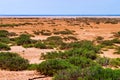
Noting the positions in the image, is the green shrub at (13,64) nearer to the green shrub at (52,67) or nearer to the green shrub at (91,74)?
the green shrub at (52,67)

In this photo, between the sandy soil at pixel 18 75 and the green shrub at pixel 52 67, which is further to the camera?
the green shrub at pixel 52 67

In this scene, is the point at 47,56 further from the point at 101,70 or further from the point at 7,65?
the point at 101,70

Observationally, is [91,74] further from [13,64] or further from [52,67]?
[13,64]

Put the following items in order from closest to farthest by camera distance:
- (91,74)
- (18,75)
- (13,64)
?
(91,74) < (18,75) < (13,64)

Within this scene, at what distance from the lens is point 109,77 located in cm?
961

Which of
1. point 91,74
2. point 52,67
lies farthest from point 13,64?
point 91,74

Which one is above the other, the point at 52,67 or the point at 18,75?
the point at 52,67

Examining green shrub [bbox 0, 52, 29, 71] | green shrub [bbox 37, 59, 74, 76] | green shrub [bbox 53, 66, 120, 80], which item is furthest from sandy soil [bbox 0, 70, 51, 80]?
green shrub [bbox 53, 66, 120, 80]

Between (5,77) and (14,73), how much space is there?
901mm

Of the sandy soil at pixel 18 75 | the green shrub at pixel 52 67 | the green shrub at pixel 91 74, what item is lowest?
the sandy soil at pixel 18 75

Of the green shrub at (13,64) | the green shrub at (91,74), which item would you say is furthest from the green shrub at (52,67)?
the green shrub at (91,74)

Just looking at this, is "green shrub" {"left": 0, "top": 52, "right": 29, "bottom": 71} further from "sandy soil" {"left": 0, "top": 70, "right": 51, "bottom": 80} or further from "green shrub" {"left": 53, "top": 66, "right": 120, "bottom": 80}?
"green shrub" {"left": 53, "top": 66, "right": 120, "bottom": 80}

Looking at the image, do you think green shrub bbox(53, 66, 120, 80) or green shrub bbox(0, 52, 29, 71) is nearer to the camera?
green shrub bbox(53, 66, 120, 80)

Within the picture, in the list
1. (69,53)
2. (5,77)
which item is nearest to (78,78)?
(5,77)
